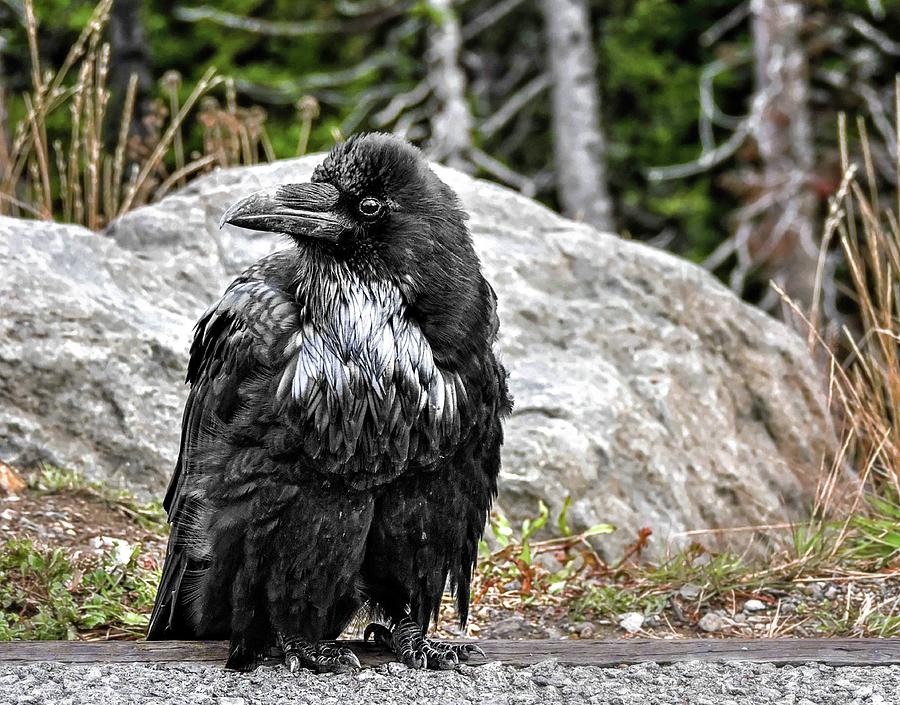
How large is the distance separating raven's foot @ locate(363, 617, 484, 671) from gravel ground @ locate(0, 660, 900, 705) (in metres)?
0.06

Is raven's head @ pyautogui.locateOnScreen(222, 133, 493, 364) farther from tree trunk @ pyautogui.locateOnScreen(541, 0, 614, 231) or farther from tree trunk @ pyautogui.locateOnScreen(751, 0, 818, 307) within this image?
tree trunk @ pyautogui.locateOnScreen(541, 0, 614, 231)

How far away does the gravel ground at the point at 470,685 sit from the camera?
9.85 ft

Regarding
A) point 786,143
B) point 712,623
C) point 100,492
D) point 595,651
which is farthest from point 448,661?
point 786,143

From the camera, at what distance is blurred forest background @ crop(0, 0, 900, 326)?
1055cm

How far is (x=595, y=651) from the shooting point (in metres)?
3.35

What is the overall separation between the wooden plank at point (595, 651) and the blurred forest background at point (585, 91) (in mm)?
5818

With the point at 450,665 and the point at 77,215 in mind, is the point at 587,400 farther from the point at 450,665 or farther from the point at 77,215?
the point at 77,215

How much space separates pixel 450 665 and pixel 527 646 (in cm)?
23

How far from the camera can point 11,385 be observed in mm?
4891

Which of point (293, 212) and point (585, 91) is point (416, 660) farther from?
point (585, 91)

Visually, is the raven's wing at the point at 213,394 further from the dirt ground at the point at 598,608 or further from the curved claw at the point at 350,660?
the dirt ground at the point at 598,608

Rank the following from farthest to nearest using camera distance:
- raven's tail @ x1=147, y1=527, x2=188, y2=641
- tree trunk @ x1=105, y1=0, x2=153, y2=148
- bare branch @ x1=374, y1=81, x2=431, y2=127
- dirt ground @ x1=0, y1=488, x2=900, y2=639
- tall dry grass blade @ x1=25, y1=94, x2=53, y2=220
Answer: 1. bare branch @ x1=374, y1=81, x2=431, y2=127
2. tree trunk @ x1=105, y1=0, x2=153, y2=148
3. tall dry grass blade @ x1=25, y1=94, x2=53, y2=220
4. dirt ground @ x1=0, y1=488, x2=900, y2=639
5. raven's tail @ x1=147, y1=527, x2=188, y2=641

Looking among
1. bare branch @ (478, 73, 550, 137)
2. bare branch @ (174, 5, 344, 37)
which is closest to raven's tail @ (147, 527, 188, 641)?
bare branch @ (174, 5, 344, 37)

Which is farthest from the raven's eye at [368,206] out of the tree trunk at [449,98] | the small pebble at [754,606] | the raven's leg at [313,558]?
the tree trunk at [449,98]
